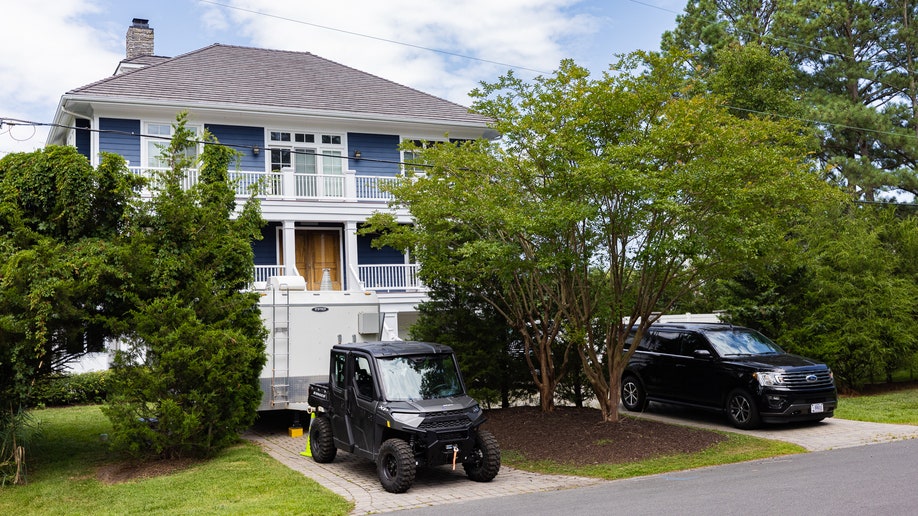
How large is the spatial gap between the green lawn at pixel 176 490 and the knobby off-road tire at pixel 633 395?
7601 mm

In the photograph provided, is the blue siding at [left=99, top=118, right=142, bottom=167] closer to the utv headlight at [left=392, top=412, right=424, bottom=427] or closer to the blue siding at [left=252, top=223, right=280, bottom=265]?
the blue siding at [left=252, top=223, right=280, bottom=265]

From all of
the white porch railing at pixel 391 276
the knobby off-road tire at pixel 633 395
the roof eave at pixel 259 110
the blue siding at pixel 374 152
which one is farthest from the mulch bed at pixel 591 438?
the blue siding at pixel 374 152

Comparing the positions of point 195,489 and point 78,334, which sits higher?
point 78,334

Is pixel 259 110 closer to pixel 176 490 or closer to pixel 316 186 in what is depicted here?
pixel 316 186

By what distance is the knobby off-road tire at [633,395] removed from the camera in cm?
1532

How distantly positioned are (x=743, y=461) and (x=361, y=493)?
205 inches

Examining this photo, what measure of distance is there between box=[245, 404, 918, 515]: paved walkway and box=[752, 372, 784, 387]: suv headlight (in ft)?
2.67

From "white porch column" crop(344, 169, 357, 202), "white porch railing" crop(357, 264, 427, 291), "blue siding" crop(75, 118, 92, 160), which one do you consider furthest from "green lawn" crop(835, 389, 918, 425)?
"blue siding" crop(75, 118, 92, 160)

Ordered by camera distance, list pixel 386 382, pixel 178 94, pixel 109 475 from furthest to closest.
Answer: pixel 178 94 < pixel 109 475 < pixel 386 382

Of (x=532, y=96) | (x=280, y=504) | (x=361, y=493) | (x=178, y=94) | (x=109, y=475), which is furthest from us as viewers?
(x=178, y=94)

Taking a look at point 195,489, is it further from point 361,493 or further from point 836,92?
point 836,92

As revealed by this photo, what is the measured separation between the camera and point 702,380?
1372 centimetres

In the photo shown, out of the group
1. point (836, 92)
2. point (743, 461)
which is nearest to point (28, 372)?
point (743, 461)

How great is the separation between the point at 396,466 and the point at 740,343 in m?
7.83
